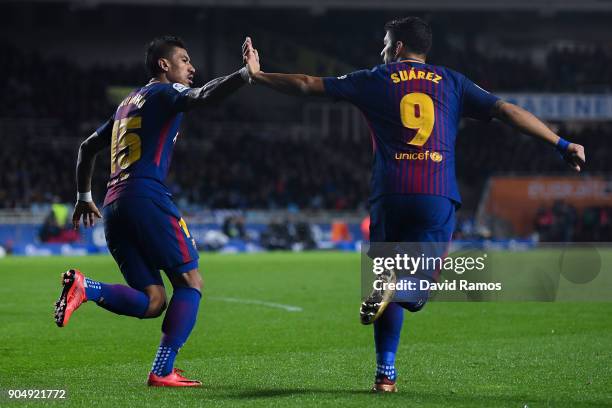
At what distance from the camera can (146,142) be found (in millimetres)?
6434

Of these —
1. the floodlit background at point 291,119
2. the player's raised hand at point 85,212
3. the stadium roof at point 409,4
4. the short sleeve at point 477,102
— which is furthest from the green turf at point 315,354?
the stadium roof at point 409,4

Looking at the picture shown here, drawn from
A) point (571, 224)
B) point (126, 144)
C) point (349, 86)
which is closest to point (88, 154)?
point (126, 144)

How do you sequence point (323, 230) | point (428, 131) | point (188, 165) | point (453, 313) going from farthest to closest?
1. point (188, 165)
2. point (323, 230)
3. point (453, 313)
4. point (428, 131)

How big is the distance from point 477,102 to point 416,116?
41cm

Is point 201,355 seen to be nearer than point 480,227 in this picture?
Yes

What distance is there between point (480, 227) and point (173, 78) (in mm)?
26936

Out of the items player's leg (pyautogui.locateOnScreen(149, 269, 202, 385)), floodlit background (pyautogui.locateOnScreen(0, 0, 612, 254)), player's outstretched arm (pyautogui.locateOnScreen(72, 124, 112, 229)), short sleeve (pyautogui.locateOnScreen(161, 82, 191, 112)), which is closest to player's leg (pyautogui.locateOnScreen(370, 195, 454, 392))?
player's leg (pyautogui.locateOnScreen(149, 269, 202, 385))

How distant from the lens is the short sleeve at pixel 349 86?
601 cm

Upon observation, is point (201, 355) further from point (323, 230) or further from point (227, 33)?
point (227, 33)

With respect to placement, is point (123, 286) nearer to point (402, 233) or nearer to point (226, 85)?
point (226, 85)

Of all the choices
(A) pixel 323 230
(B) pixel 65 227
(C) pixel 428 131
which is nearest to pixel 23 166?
(B) pixel 65 227

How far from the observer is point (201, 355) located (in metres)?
Answer: 8.31
